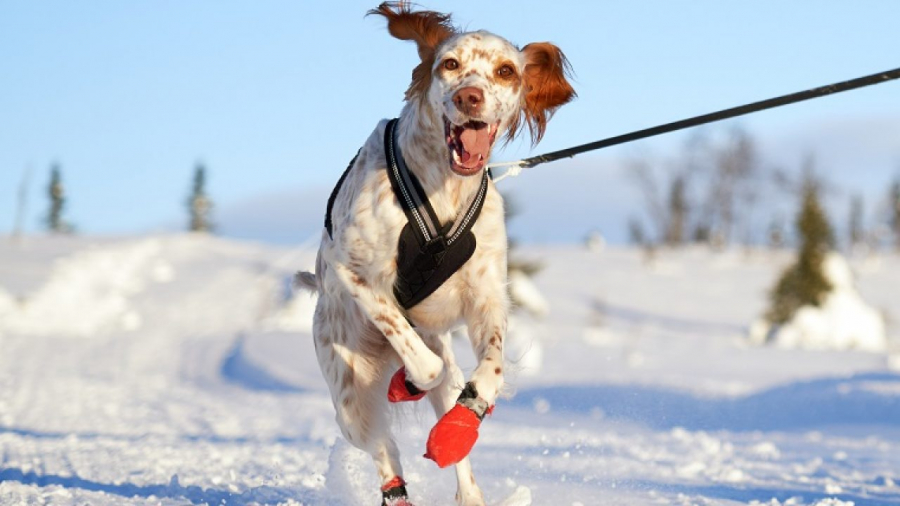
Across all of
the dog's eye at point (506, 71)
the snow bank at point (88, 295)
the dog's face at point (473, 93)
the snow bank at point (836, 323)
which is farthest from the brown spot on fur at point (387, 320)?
the snow bank at point (836, 323)

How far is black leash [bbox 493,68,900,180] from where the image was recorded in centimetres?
332

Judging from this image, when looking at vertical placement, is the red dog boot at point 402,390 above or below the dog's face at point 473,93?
below

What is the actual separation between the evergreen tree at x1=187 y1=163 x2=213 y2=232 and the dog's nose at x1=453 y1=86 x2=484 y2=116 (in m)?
56.7

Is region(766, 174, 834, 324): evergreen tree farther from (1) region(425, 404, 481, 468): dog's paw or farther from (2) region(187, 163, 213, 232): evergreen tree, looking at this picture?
(2) region(187, 163, 213, 232): evergreen tree

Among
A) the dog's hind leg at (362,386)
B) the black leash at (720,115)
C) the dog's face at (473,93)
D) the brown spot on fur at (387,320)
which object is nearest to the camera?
the black leash at (720,115)

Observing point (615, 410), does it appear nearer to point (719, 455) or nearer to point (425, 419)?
point (719, 455)

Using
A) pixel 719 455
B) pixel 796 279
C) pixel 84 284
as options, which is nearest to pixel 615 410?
pixel 719 455

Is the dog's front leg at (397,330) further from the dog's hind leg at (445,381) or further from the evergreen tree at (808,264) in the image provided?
the evergreen tree at (808,264)

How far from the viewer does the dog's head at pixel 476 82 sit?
3807mm

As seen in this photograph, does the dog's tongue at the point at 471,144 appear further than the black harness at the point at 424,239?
No

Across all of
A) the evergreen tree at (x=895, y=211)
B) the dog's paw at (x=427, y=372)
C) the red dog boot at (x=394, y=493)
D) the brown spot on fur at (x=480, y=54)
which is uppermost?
the evergreen tree at (x=895, y=211)

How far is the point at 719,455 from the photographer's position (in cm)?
727

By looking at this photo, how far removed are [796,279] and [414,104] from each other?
21151 mm

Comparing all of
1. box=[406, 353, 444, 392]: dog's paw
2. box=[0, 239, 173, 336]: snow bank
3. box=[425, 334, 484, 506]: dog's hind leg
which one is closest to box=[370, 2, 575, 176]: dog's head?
box=[406, 353, 444, 392]: dog's paw
